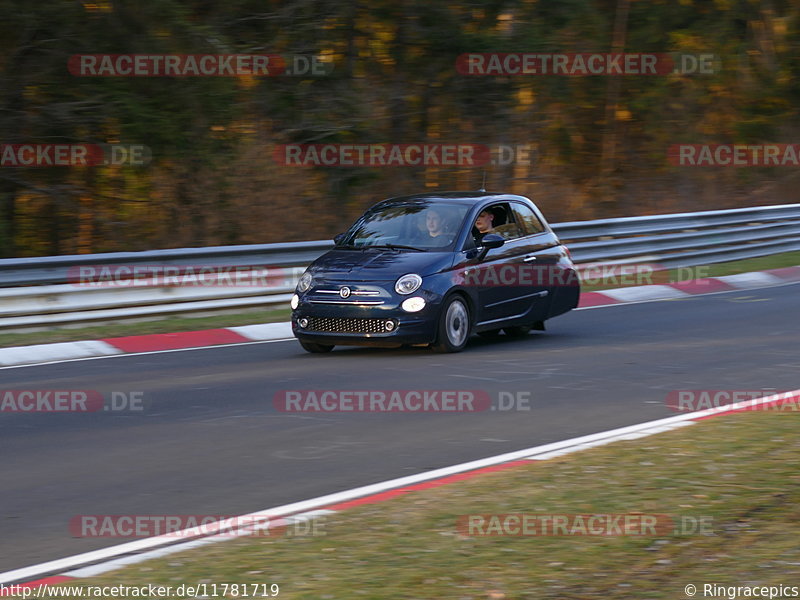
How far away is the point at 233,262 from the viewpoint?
16.3 metres

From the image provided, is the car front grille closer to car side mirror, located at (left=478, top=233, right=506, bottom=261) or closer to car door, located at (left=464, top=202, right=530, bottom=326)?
car door, located at (left=464, top=202, right=530, bottom=326)

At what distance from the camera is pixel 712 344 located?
13062 mm

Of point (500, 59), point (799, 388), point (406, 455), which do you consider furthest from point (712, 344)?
point (500, 59)

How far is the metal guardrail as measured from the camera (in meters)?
14.5

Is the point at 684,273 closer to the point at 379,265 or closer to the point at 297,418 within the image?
the point at 379,265

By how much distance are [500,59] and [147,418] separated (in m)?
17.5

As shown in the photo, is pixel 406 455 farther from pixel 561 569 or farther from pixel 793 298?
pixel 793 298

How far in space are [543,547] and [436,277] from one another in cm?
712
